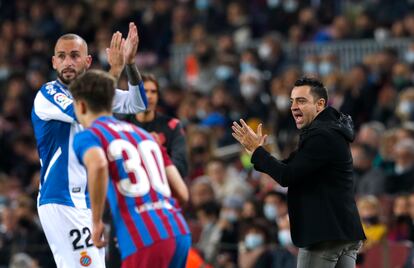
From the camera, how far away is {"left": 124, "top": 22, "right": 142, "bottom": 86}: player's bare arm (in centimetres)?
841

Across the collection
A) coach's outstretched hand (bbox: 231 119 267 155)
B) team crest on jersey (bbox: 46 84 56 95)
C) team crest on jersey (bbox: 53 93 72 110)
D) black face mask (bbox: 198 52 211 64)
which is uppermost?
team crest on jersey (bbox: 46 84 56 95)

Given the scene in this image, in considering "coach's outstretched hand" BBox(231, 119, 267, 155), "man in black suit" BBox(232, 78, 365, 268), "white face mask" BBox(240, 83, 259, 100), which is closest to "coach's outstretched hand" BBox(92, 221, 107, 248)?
"man in black suit" BBox(232, 78, 365, 268)

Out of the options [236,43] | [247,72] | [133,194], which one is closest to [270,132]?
[247,72]

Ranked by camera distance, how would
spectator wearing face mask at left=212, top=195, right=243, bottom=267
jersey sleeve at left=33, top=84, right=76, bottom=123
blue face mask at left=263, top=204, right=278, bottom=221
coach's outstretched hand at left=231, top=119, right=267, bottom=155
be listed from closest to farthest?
coach's outstretched hand at left=231, top=119, right=267, bottom=155 → jersey sleeve at left=33, top=84, right=76, bottom=123 → spectator wearing face mask at left=212, top=195, right=243, bottom=267 → blue face mask at left=263, top=204, right=278, bottom=221

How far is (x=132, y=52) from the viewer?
27.8 feet

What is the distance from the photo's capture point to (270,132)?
1673cm

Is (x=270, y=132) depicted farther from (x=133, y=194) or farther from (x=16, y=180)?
(x=133, y=194)

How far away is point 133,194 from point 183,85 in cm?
1342

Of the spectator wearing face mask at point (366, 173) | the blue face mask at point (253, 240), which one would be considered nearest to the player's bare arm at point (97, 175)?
the blue face mask at point (253, 240)

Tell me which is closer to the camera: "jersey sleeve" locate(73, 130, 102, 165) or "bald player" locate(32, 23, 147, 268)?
"jersey sleeve" locate(73, 130, 102, 165)

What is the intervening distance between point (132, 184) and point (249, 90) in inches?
431

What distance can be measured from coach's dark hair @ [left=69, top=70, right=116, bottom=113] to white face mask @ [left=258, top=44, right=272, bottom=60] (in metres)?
11.7

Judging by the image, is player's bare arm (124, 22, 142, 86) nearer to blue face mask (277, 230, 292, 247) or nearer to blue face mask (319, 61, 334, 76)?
blue face mask (277, 230, 292, 247)

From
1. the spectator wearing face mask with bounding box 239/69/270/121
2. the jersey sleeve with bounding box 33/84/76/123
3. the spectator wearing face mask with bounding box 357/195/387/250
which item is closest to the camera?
the jersey sleeve with bounding box 33/84/76/123
